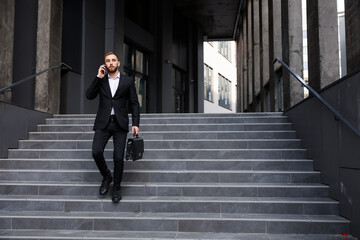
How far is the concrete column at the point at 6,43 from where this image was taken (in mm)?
6750

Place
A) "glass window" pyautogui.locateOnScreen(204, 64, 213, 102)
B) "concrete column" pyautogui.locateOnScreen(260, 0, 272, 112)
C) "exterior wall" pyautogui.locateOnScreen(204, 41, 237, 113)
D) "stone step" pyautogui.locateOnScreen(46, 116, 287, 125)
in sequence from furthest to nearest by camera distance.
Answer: "exterior wall" pyautogui.locateOnScreen(204, 41, 237, 113), "glass window" pyautogui.locateOnScreen(204, 64, 213, 102), "concrete column" pyautogui.locateOnScreen(260, 0, 272, 112), "stone step" pyautogui.locateOnScreen(46, 116, 287, 125)

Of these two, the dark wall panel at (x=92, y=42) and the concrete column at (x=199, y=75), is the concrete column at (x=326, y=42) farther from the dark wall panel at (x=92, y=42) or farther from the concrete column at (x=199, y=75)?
the concrete column at (x=199, y=75)

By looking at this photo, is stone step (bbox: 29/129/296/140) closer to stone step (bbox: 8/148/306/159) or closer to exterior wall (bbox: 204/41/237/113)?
stone step (bbox: 8/148/306/159)

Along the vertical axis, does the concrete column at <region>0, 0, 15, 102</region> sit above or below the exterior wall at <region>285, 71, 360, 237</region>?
above

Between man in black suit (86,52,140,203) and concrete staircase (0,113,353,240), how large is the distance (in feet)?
1.65

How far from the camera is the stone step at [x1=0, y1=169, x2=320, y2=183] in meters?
4.98

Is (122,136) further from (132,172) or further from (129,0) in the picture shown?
(129,0)

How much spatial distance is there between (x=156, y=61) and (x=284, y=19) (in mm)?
8569

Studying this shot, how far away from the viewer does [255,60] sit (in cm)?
1608

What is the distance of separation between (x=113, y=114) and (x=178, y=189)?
1332mm

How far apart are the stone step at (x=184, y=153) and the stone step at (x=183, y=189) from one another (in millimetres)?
807

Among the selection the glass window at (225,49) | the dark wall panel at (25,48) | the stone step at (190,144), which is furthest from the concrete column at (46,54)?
the glass window at (225,49)

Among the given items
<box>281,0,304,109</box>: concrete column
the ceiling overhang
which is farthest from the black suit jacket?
the ceiling overhang

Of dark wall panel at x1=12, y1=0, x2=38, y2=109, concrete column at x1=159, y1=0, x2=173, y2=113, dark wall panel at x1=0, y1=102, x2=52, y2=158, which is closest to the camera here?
dark wall panel at x1=0, y1=102, x2=52, y2=158
